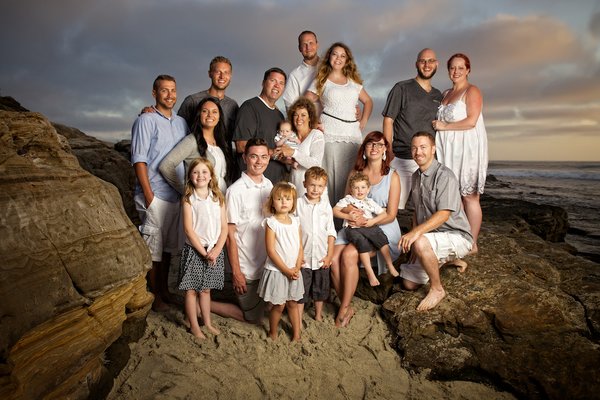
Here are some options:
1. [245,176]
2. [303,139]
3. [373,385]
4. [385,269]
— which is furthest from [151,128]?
[373,385]

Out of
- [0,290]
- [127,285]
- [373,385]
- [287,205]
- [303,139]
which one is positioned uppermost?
[303,139]

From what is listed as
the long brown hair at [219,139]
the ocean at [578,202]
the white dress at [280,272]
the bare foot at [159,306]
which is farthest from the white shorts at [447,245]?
the ocean at [578,202]

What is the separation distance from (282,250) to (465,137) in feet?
8.30

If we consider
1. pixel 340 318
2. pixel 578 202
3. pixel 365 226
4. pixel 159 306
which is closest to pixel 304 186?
pixel 365 226

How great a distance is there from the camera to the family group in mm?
4035

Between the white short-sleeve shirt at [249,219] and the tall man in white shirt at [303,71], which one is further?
the tall man in white shirt at [303,71]

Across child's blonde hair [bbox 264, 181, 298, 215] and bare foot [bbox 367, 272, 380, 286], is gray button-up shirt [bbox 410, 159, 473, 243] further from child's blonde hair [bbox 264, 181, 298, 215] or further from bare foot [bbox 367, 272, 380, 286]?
child's blonde hair [bbox 264, 181, 298, 215]

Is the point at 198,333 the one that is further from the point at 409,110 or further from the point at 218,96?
the point at 409,110

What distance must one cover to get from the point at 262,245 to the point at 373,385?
65.4 inches

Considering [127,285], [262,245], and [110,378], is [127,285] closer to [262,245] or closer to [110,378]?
[110,378]

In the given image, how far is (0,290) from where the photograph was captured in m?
2.40

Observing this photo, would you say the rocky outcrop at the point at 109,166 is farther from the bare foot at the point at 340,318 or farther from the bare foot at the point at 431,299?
the bare foot at the point at 431,299

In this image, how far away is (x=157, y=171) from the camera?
4.48 meters

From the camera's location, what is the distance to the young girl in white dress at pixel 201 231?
3.95m
